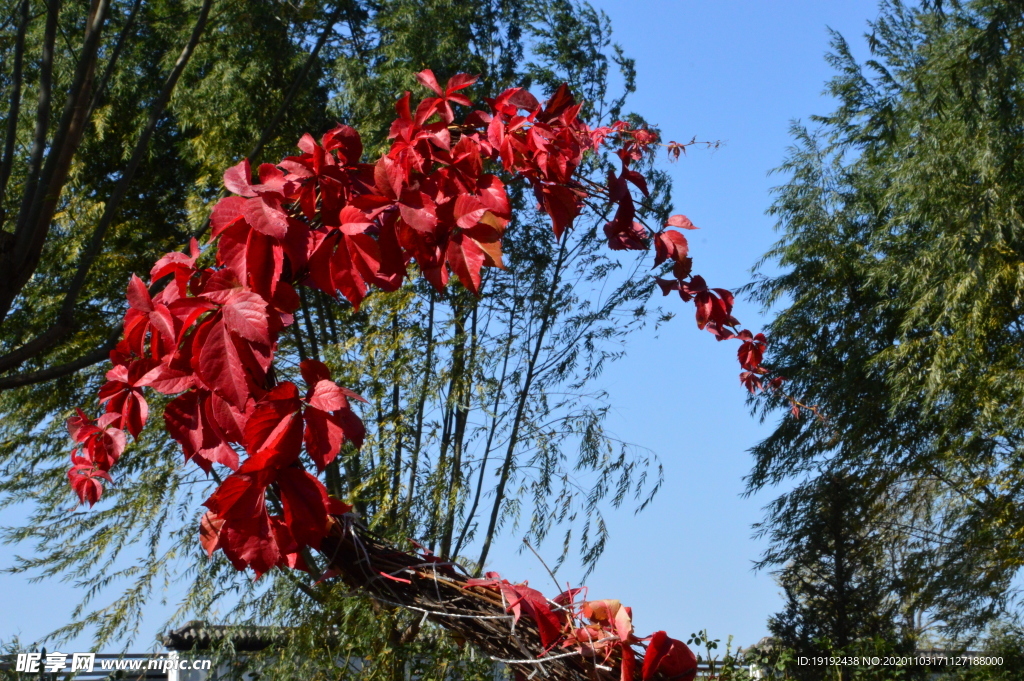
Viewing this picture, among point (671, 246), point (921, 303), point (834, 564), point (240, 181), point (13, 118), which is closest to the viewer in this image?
point (240, 181)

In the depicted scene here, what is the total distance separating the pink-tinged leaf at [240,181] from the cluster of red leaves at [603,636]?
18.3 inches

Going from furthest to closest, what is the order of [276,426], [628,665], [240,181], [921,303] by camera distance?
[921,303] < [628,665] < [240,181] < [276,426]

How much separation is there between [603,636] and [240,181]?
0.58 meters

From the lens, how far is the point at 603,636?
2.81 feet

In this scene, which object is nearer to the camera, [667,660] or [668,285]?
[667,660]

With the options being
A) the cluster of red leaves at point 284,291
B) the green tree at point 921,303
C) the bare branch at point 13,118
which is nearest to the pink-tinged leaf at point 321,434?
the cluster of red leaves at point 284,291

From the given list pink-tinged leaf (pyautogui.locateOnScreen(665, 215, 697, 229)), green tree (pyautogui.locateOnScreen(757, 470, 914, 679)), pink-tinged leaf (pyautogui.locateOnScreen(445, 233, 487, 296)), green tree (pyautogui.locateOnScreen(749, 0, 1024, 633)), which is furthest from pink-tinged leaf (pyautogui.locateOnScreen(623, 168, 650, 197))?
green tree (pyautogui.locateOnScreen(757, 470, 914, 679))

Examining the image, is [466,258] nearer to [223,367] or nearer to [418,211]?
[418,211]

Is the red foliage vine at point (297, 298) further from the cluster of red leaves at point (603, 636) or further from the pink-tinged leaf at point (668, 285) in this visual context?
the pink-tinged leaf at point (668, 285)

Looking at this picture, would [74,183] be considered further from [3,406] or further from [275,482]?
[275,482]

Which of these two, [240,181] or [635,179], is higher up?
[635,179]

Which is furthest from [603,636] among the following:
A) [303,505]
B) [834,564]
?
[834,564]

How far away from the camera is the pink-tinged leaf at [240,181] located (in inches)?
27.4

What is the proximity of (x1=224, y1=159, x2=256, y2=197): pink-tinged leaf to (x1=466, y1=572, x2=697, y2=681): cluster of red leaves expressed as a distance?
47cm
